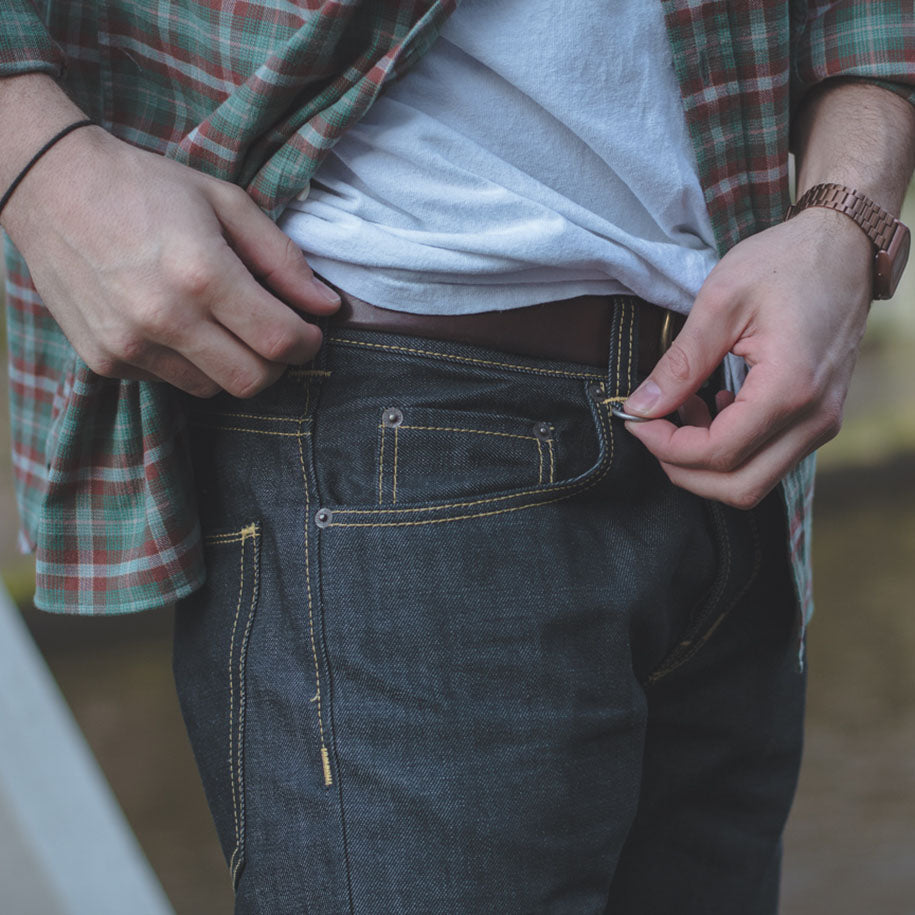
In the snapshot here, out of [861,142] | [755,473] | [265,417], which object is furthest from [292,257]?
[861,142]

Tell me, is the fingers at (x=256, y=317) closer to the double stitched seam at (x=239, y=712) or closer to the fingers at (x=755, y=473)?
the double stitched seam at (x=239, y=712)

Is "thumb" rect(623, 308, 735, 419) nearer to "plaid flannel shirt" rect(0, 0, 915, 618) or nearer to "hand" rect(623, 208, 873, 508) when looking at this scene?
"hand" rect(623, 208, 873, 508)

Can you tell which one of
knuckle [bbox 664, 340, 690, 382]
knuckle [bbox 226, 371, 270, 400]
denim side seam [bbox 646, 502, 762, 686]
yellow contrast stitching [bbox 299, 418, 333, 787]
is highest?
knuckle [bbox 226, 371, 270, 400]

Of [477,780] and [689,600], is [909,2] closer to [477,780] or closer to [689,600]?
[689,600]

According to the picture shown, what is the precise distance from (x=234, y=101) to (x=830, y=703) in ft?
7.23

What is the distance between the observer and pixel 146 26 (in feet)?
2.53

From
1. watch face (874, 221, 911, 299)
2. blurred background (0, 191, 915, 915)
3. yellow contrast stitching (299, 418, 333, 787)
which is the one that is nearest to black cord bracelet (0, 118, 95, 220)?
yellow contrast stitching (299, 418, 333, 787)

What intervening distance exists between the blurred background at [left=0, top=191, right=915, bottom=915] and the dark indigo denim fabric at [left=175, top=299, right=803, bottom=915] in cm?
138

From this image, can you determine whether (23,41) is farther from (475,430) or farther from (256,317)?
(475,430)

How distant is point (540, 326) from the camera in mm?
769

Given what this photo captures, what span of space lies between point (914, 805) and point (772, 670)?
1487 mm

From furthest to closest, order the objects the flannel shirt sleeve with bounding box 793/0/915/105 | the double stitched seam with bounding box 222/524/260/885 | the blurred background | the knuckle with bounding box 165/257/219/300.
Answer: the blurred background < the flannel shirt sleeve with bounding box 793/0/915/105 < the double stitched seam with bounding box 222/524/260/885 < the knuckle with bounding box 165/257/219/300

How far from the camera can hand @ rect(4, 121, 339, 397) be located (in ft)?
2.20

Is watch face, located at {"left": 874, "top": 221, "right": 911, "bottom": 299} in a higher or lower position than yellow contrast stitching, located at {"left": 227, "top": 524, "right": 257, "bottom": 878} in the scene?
higher
